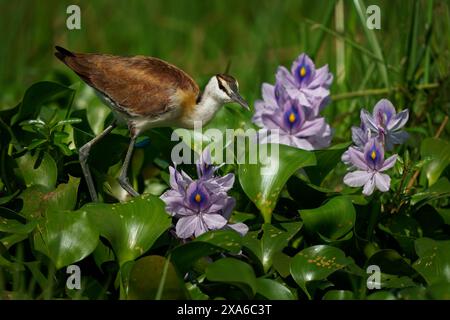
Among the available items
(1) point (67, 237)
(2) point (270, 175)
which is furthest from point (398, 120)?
(1) point (67, 237)

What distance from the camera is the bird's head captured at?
390cm

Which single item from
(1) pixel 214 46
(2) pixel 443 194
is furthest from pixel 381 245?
(1) pixel 214 46

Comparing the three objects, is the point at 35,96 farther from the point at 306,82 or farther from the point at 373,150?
the point at 373,150

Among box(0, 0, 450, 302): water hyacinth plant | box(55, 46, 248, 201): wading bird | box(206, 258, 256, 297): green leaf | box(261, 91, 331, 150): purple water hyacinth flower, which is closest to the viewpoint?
box(206, 258, 256, 297): green leaf

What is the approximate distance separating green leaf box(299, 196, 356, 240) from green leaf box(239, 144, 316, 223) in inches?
6.4

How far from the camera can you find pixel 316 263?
10.5 feet

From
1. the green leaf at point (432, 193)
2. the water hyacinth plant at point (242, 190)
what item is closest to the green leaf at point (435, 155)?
the water hyacinth plant at point (242, 190)

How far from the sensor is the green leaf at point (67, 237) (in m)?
Result: 3.14

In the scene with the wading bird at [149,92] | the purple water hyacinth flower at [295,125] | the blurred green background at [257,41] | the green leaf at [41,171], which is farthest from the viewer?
the blurred green background at [257,41]

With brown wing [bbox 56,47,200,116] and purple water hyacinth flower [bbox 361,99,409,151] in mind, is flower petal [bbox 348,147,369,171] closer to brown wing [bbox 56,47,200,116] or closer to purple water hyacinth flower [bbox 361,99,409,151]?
purple water hyacinth flower [bbox 361,99,409,151]

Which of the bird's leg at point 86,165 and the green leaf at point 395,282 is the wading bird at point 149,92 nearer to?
the bird's leg at point 86,165

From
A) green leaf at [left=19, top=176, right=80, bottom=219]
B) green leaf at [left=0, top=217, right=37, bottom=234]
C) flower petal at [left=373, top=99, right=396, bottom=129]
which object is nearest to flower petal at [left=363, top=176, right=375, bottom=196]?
flower petal at [left=373, top=99, right=396, bottom=129]

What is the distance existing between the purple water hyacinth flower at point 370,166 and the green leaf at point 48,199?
42.8 inches
